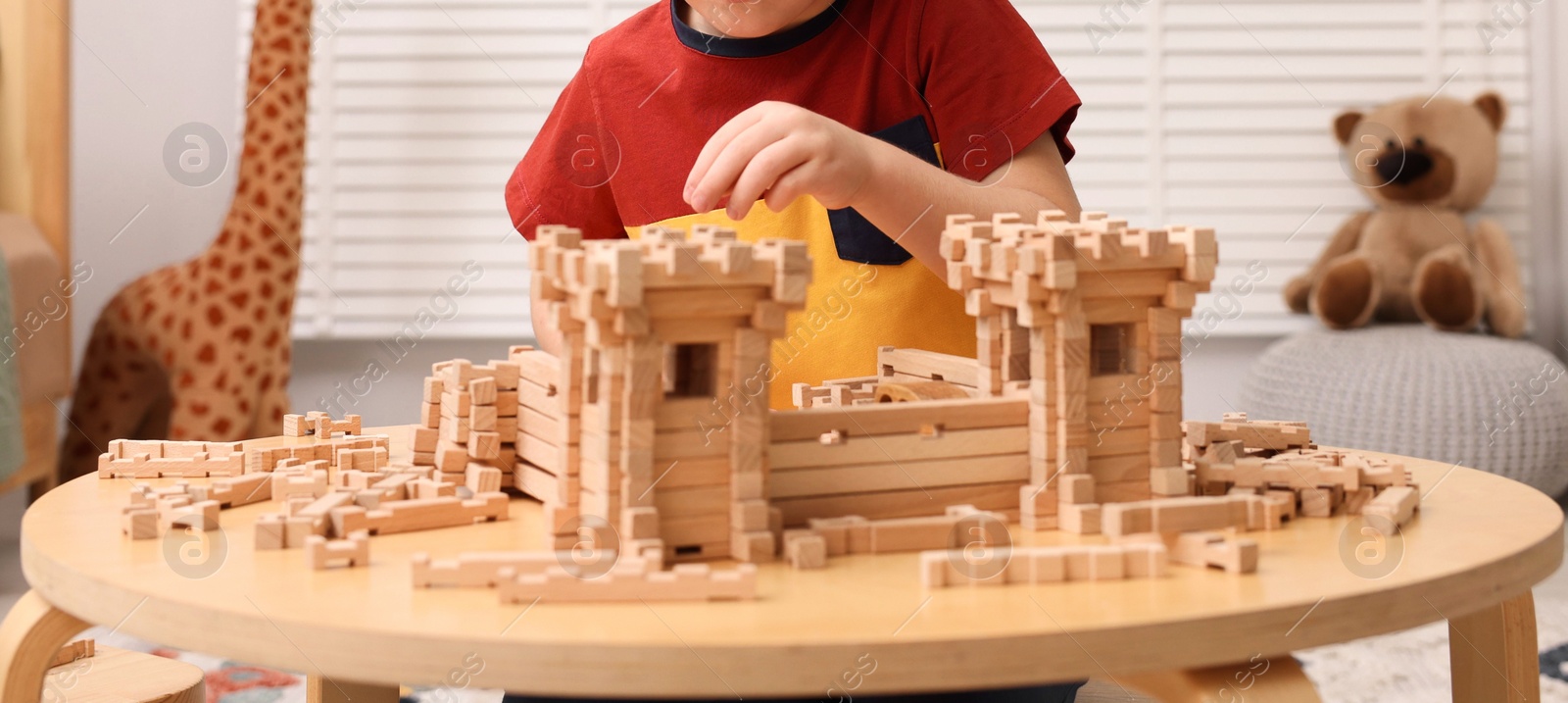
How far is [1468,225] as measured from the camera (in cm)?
285

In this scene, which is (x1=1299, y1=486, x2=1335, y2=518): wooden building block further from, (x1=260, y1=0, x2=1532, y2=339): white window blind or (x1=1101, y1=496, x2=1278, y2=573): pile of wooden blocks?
(x1=260, y1=0, x2=1532, y2=339): white window blind

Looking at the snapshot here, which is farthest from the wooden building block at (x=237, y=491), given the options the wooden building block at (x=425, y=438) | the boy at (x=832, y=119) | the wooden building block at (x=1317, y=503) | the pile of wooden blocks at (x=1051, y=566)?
the wooden building block at (x=1317, y=503)

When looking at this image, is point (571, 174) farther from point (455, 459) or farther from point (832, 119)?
point (455, 459)

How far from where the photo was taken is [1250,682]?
644 millimetres

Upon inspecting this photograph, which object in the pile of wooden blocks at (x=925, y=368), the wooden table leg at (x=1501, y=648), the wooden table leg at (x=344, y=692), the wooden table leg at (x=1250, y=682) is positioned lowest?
the wooden table leg at (x=344, y=692)

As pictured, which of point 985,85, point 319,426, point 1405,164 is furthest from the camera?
point 1405,164

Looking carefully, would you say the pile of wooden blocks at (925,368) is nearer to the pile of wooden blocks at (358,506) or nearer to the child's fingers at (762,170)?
the child's fingers at (762,170)

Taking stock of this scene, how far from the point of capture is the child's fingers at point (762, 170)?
2.71 feet

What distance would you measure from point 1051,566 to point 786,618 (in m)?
0.15

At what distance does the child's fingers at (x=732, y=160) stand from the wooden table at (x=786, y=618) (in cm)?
23

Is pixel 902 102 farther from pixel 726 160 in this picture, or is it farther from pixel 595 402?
pixel 595 402

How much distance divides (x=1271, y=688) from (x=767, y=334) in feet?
1.00

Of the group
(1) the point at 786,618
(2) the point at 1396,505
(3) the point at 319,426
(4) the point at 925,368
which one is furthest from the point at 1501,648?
(3) the point at 319,426

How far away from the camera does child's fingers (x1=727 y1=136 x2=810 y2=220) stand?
827 millimetres
